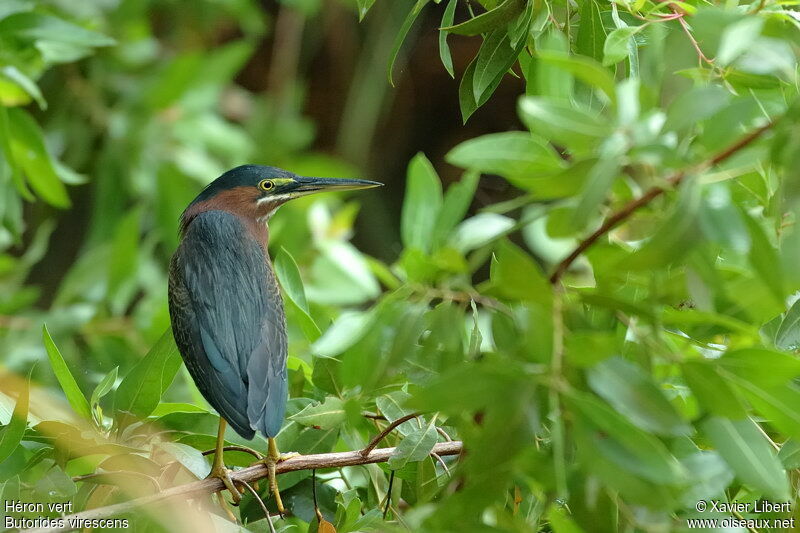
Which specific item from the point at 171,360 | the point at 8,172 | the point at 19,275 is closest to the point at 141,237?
the point at 19,275

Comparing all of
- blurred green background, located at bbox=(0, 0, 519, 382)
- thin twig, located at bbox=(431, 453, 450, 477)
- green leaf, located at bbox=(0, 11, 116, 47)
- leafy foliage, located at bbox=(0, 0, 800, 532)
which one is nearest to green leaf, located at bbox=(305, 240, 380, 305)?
blurred green background, located at bbox=(0, 0, 519, 382)

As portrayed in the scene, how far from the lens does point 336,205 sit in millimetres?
6285

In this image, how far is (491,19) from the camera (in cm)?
169

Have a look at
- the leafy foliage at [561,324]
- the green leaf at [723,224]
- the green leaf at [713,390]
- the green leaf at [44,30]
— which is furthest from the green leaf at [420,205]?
the green leaf at [44,30]

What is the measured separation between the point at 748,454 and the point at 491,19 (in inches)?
35.5

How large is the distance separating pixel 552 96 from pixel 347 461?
85cm

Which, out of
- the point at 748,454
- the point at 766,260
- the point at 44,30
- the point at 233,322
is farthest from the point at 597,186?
the point at 44,30

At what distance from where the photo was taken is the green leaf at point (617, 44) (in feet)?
5.11

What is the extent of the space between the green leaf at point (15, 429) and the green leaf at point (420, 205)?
870 mm

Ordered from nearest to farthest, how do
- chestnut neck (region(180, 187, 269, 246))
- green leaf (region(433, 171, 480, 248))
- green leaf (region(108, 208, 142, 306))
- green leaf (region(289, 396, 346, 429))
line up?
green leaf (region(433, 171, 480, 248)), green leaf (region(289, 396, 346, 429)), chestnut neck (region(180, 187, 269, 246)), green leaf (region(108, 208, 142, 306))

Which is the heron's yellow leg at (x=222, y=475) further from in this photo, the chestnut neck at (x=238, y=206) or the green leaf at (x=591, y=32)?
the green leaf at (x=591, y=32)

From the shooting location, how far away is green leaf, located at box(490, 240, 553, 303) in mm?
1134

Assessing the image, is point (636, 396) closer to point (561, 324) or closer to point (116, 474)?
point (561, 324)

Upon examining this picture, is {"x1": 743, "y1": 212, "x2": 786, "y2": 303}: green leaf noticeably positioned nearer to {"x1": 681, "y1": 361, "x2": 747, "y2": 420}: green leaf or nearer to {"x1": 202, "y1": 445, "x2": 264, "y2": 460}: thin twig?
{"x1": 681, "y1": 361, "x2": 747, "y2": 420}: green leaf
